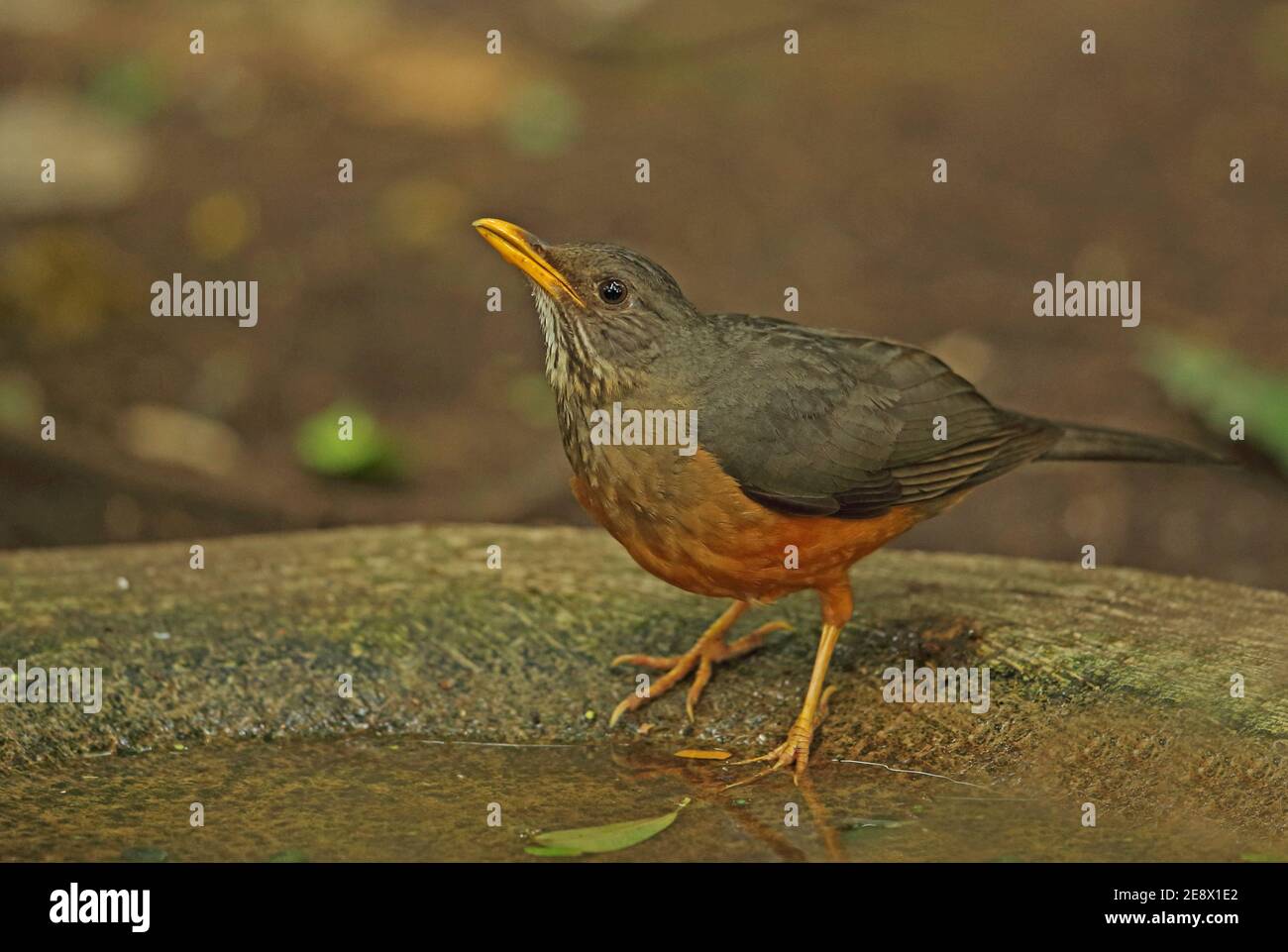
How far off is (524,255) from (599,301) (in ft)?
0.87

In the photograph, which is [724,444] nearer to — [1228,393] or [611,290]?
[611,290]

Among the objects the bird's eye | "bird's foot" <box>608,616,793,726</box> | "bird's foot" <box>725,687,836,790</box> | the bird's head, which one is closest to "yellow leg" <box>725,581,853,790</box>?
"bird's foot" <box>725,687,836,790</box>

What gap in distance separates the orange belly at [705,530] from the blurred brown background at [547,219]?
4515 mm

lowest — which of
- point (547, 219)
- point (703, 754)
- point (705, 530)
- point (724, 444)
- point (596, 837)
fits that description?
point (596, 837)

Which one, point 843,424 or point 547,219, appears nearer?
point 843,424

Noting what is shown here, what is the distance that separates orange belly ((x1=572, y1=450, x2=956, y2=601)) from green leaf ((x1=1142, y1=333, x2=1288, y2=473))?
467cm

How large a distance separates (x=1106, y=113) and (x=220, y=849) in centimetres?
1131

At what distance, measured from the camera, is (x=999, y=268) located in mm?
11688

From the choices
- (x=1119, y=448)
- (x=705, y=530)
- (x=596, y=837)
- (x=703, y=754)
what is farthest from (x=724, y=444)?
(x=1119, y=448)

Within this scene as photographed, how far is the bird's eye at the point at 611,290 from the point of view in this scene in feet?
15.8

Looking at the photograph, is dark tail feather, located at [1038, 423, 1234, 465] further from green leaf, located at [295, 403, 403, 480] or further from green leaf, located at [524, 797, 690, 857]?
green leaf, located at [295, 403, 403, 480]

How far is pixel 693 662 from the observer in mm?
5082

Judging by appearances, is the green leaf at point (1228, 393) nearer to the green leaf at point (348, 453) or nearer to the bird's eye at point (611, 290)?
the green leaf at point (348, 453)

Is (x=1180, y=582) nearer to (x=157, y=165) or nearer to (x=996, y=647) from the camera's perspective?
(x=996, y=647)
